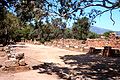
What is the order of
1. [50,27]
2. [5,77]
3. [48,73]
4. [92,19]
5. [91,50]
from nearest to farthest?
[5,77], [48,73], [92,19], [50,27], [91,50]

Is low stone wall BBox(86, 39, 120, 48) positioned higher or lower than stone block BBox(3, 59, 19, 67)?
higher

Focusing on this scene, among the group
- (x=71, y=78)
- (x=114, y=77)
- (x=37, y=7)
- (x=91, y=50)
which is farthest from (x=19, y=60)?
(x=91, y=50)

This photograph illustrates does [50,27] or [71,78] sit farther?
[50,27]

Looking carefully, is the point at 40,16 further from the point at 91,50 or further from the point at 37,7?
the point at 91,50

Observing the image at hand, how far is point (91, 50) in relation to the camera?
28812 mm

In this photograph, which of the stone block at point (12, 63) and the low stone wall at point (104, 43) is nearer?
the stone block at point (12, 63)

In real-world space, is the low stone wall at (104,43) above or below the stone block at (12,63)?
above

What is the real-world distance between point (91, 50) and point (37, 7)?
1378 cm

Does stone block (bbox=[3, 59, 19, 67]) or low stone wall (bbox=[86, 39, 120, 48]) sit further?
low stone wall (bbox=[86, 39, 120, 48])

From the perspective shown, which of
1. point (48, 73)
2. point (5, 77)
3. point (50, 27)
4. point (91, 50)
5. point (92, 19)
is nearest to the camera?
point (5, 77)

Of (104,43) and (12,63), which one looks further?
(104,43)

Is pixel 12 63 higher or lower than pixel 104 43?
lower

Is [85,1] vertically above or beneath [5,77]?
above

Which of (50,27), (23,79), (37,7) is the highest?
(37,7)
